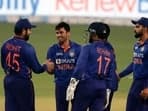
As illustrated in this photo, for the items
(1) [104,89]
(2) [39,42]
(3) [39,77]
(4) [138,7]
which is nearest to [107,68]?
(1) [104,89]

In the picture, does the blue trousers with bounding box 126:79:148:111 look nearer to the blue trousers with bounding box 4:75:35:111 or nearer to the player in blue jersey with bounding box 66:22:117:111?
the player in blue jersey with bounding box 66:22:117:111

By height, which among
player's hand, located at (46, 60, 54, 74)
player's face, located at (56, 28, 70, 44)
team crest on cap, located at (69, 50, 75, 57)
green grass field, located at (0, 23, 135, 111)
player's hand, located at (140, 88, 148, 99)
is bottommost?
green grass field, located at (0, 23, 135, 111)

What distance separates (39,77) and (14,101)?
6479mm

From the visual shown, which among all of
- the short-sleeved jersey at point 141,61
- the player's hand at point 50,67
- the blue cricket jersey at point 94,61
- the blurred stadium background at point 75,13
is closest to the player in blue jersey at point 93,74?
the blue cricket jersey at point 94,61

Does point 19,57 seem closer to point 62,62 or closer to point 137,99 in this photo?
point 62,62

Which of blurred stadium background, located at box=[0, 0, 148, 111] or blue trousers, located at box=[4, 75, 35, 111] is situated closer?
blue trousers, located at box=[4, 75, 35, 111]

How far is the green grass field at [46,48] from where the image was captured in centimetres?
1448

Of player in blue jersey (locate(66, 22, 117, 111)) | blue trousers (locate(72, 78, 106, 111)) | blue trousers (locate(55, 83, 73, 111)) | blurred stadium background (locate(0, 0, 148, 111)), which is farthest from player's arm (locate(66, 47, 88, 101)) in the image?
blurred stadium background (locate(0, 0, 148, 111))

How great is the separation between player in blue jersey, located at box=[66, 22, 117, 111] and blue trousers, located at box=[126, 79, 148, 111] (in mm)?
620

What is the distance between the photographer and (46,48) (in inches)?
845

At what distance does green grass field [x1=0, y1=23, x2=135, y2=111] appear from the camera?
14.5 m

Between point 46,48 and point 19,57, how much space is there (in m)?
10.7

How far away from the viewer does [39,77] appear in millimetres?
17406

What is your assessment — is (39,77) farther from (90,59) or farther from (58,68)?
(90,59)
